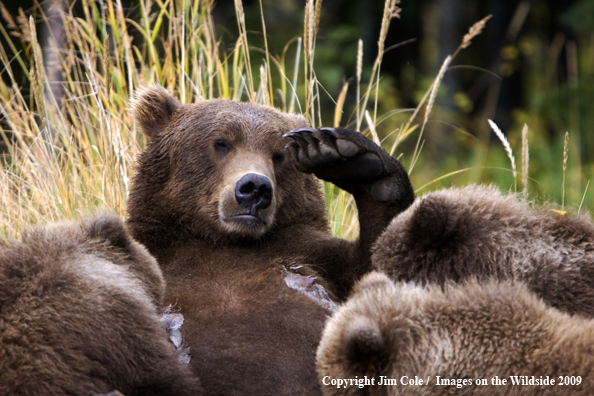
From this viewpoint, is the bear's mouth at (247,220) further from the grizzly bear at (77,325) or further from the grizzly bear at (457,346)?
the grizzly bear at (457,346)

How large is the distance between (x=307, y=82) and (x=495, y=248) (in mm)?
2618

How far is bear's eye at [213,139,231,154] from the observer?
13.6 ft

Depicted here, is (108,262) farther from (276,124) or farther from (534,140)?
(534,140)

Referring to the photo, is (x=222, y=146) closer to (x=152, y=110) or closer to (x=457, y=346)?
(x=152, y=110)

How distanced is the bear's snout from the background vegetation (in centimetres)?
115

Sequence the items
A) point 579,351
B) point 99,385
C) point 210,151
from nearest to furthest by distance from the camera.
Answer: point 579,351, point 99,385, point 210,151

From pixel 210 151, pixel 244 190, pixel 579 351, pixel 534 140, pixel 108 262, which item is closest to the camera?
pixel 579 351

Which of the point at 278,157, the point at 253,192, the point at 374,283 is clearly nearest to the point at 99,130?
the point at 278,157

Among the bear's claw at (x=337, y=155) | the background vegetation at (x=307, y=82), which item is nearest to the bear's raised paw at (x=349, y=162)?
the bear's claw at (x=337, y=155)

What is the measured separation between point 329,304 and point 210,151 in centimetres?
112

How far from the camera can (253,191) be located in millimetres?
3875

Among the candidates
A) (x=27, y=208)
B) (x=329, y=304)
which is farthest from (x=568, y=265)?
(x=27, y=208)

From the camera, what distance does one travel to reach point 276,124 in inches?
168

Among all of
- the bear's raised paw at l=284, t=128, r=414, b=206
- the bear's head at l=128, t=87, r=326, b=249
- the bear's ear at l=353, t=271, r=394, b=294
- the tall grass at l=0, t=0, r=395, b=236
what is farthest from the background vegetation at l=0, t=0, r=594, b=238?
the bear's ear at l=353, t=271, r=394, b=294
